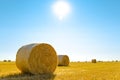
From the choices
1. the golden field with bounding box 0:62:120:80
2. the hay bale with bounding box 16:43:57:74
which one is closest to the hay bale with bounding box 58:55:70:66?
the golden field with bounding box 0:62:120:80

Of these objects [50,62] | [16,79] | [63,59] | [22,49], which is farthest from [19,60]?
[63,59]

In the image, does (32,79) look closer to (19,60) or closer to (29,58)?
(29,58)

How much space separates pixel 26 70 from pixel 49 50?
6.28 feet

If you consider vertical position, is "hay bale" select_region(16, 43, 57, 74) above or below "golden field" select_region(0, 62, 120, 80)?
above

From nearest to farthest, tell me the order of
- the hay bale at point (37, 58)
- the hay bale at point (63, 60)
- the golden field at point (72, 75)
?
the golden field at point (72, 75)
the hay bale at point (37, 58)
the hay bale at point (63, 60)

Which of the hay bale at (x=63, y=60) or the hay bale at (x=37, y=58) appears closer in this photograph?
the hay bale at (x=37, y=58)

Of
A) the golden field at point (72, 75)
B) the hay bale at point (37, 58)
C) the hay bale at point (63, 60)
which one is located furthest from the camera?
the hay bale at point (63, 60)

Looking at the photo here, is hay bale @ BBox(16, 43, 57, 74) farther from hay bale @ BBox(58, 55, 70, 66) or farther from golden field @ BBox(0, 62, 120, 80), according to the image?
hay bale @ BBox(58, 55, 70, 66)

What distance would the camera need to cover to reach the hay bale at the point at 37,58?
49.2ft

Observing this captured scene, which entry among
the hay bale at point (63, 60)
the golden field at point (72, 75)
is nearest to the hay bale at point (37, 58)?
the golden field at point (72, 75)

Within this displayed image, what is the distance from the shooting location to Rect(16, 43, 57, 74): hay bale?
15.0 meters

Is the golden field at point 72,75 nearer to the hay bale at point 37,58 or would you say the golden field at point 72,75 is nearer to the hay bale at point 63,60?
the hay bale at point 37,58

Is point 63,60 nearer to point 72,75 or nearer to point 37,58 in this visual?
point 37,58

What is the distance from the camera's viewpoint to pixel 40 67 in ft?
50.6
